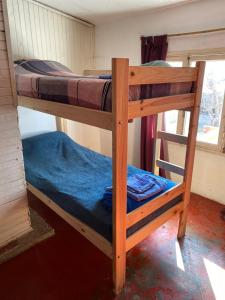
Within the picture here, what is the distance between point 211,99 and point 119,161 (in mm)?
1920

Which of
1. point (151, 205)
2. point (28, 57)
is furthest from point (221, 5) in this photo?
point (28, 57)

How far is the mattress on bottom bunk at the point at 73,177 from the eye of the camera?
1.73 meters

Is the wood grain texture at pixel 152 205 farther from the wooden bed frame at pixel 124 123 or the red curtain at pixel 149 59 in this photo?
the red curtain at pixel 149 59

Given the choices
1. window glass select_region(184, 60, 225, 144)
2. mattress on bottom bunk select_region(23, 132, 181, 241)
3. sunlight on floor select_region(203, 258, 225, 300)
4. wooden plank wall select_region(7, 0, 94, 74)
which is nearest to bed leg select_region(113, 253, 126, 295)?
mattress on bottom bunk select_region(23, 132, 181, 241)

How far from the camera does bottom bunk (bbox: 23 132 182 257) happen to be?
5.57 ft

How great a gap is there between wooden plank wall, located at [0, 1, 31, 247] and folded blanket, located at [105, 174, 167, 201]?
75cm

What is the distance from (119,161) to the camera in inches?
53.4

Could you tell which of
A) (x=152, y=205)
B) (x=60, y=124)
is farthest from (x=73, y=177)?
(x=60, y=124)

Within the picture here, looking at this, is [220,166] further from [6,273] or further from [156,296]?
[6,273]

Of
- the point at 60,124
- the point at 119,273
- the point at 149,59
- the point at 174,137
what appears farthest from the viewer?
the point at 60,124

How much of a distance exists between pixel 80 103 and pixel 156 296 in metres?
1.49

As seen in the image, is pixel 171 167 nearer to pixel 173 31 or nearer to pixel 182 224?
pixel 182 224

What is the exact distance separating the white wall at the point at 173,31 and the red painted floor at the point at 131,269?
66cm

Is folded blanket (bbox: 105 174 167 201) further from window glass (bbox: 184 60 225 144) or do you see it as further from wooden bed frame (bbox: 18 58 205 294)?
window glass (bbox: 184 60 225 144)
